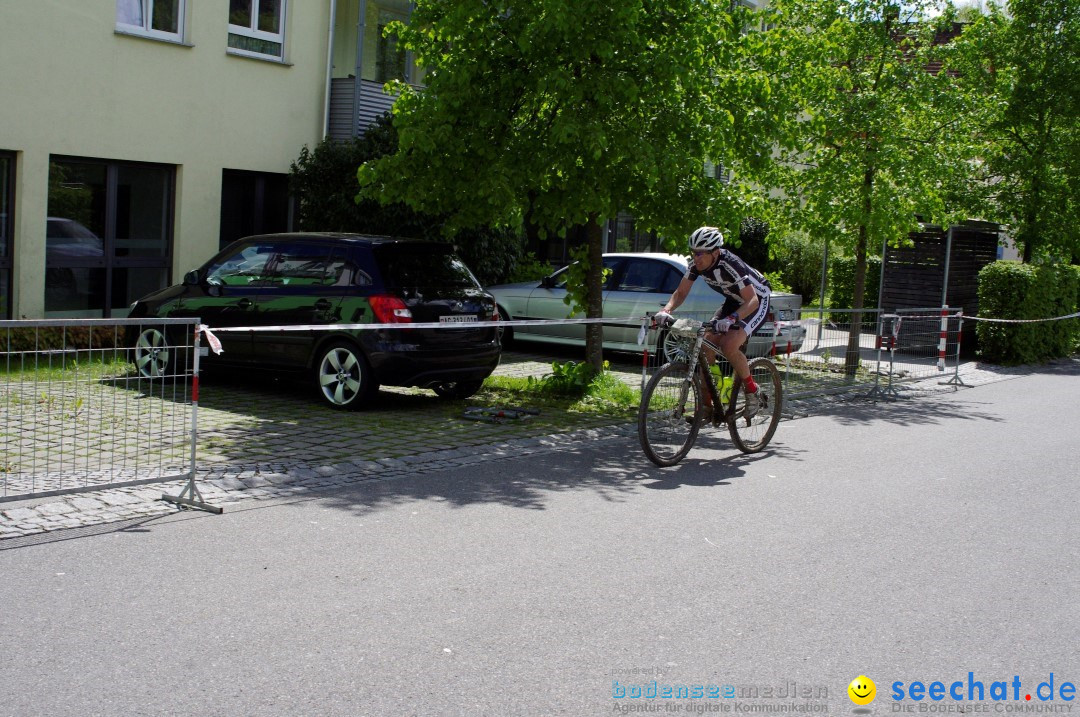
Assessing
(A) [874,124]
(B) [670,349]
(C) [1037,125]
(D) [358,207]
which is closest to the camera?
(B) [670,349]

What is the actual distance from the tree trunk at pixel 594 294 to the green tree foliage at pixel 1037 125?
33.8 feet

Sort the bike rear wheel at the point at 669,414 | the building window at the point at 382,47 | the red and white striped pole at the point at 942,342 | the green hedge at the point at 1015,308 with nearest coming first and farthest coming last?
the bike rear wheel at the point at 669,414 < the red and white striped pole at the point at 942,342 < the green hedge at the point at 1015,308 < the building window at the point at 382,47

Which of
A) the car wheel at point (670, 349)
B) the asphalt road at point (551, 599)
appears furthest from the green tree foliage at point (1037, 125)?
the asphalt road at point (551, 599)

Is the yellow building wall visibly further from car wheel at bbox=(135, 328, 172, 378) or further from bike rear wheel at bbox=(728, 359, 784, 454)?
bike rear wheel at bbox=(728, 359, 784, 454)

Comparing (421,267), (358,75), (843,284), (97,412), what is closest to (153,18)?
(358,75)

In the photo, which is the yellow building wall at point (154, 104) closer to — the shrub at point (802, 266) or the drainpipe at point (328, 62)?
the drainpipe at point (328, 62)

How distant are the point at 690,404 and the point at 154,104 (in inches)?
403

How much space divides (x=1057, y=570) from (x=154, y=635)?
480cm

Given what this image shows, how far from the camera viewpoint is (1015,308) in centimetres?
1962

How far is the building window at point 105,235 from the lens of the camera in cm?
1530

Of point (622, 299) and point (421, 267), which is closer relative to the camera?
point (421, 267)

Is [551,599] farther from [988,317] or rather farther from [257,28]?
[988,317]

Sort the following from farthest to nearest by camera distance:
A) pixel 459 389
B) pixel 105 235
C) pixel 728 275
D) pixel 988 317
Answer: pixel 988 317, pixel 105 235, pixel 459 389, pixel 728 275

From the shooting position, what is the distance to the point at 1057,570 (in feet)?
21.1
